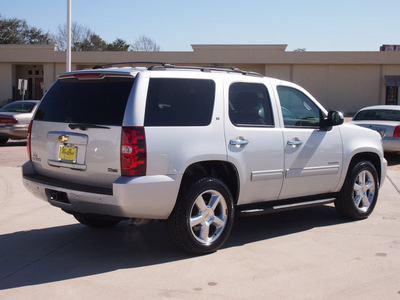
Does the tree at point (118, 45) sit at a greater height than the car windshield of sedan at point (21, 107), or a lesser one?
greater

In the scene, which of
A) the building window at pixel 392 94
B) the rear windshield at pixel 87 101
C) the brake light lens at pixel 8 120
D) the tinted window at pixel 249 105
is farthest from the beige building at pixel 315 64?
the rear windshield at pixel 87 101

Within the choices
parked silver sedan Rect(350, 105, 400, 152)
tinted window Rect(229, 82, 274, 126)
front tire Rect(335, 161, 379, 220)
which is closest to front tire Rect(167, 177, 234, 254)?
tinted window Rect(229, 82, 274, 126)

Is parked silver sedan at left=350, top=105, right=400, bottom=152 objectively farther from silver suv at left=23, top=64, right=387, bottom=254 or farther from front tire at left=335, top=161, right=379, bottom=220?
silver suv at left=23, top=64, right=387, bottom=254

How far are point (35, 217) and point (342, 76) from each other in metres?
38.8

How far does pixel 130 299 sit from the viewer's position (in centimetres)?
421

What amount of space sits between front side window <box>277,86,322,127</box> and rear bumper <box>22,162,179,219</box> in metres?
2.00

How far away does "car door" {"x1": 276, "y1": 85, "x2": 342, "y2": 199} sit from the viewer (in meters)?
6.16

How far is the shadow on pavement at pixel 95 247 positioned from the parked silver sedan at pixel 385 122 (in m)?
6.59

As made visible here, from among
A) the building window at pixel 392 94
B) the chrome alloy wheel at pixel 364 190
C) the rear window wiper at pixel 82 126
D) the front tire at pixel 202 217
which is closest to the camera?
the rear window wiper at pixel 82 126

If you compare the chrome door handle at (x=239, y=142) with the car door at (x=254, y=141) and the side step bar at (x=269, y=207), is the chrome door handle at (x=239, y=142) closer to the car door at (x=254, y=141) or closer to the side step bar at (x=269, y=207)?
the car door at (x=254, y=141)

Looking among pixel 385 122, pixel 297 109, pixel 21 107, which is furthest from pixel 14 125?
pixel 297 109

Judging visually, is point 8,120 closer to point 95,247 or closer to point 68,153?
point 95,247

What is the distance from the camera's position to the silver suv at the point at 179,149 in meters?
4.89

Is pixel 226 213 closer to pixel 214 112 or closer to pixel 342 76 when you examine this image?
pixel 214 112
